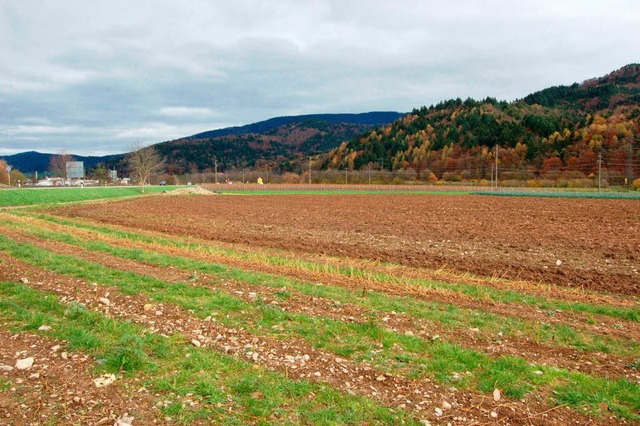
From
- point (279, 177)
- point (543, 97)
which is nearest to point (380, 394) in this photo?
point (279, 177)

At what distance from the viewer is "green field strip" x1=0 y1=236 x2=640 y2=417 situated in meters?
5.03

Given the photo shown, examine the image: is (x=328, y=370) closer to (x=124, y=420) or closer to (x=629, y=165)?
(x=124, y=420)

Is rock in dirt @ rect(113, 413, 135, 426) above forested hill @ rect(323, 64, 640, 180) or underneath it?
underneath

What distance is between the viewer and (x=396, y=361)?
5.55 meters

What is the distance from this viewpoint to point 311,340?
612 centimetres

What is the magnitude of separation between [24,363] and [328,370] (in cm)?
345

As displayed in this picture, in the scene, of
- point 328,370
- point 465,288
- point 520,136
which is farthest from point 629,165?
point 328,370

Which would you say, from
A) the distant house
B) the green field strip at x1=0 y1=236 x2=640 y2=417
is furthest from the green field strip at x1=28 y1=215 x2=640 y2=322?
the distant house

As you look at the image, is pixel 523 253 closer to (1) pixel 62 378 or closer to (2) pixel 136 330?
(2) pixel 136 330

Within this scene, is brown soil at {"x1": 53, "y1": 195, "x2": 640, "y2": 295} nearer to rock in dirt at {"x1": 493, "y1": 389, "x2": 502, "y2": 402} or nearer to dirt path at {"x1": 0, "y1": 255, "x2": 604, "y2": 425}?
rock in dirt at {"x1": 493, "y1": 389, "x2": 502, "y2": 402}

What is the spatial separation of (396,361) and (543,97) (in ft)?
636

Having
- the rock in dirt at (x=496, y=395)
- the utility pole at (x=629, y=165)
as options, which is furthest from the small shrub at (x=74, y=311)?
the utility pole at (x=629, y=165)

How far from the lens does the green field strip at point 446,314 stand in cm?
652

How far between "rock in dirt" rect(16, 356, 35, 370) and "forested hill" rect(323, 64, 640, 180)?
301 ft
